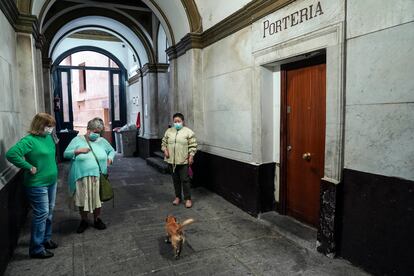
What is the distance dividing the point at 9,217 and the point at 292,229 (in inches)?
134

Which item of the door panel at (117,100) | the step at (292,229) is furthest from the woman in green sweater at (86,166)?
the door panel at (117,100)

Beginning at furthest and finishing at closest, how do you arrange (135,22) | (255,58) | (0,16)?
(135,22)
(255,58)
(0,16)

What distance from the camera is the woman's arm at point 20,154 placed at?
3.02m

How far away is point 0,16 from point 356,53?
4.19 metres

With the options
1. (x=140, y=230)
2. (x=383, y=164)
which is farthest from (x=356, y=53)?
(x=140, y=230)

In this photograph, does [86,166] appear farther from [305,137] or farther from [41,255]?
[305,137]

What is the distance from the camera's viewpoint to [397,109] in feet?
8.75

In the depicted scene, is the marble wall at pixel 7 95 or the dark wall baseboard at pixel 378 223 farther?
the marble wall at pixel 7 95

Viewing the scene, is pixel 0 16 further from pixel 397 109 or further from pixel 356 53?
pixel 397 109

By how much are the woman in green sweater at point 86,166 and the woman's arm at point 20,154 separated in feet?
2.29

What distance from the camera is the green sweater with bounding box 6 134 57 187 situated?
306cm

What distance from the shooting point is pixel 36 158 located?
10.6 feet

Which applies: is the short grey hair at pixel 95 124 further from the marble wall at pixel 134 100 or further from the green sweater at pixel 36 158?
the marble wall at pixel 134 100

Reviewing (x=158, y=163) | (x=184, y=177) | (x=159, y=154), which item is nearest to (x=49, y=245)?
(x=184, y=177)
